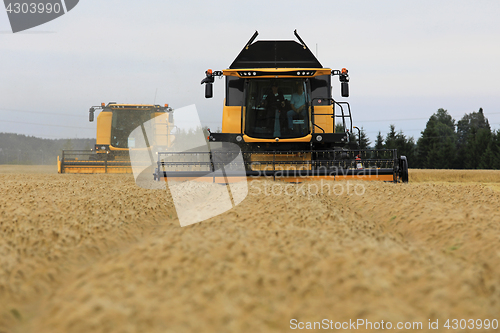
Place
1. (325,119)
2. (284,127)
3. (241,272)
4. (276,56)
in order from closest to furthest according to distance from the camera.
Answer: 1. (241,272)
2. (284,127)
3. (325,119)
4. (276,56)

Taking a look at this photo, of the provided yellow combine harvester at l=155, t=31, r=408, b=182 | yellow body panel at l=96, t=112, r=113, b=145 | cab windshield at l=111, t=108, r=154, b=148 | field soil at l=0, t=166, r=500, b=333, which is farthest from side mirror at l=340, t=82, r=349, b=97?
yellow body panel at l=96, t=112, r=113, b=145

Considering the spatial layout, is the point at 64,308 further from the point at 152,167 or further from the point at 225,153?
the point at 152,167

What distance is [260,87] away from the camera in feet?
30.0

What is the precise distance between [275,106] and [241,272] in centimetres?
688

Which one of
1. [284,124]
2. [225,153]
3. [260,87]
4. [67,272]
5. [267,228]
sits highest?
[260,87]

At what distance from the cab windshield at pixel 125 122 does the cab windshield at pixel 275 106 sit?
32.3ft

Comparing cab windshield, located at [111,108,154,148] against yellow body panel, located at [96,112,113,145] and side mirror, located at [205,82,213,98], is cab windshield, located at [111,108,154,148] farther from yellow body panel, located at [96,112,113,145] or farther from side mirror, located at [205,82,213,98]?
side mirror, located at [205,82,213,98]

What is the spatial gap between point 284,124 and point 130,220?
4878 mm

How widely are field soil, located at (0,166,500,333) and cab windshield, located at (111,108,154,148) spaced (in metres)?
13.2

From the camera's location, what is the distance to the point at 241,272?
8.30 ft

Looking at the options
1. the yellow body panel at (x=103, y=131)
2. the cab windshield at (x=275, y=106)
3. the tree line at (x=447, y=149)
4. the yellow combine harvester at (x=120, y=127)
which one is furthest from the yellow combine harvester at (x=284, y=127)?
the tree line at (x=447, y=149)

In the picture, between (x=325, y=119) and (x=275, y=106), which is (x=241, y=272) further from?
(x=325, y=119)

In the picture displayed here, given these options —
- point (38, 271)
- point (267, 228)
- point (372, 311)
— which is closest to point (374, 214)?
point (267, 228)

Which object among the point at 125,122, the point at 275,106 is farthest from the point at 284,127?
the point at 125,122
